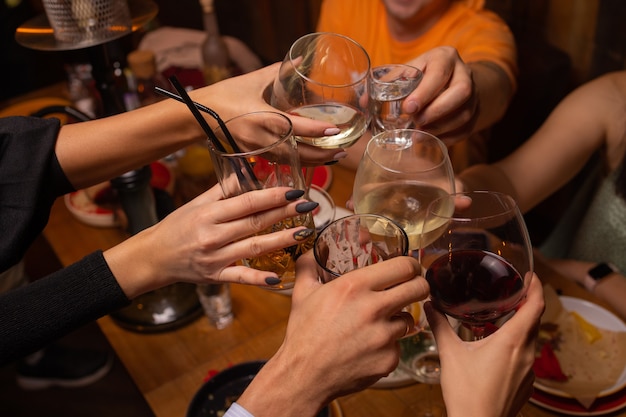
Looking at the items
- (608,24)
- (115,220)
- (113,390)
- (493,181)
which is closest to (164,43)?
(115,220)

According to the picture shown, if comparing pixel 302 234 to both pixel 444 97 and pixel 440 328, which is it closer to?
pixel 440 328

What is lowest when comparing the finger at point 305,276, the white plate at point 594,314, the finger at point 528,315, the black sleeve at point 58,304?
the white plate at point 594,314

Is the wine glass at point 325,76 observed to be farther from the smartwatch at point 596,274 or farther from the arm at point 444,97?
the smartwatch at point 596,274

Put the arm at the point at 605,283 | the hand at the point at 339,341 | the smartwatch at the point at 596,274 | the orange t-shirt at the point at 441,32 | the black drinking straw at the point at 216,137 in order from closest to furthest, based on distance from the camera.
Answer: the hand at the point at 339,341 < the black drinking straw at the point at 216,137 < the arm at the point at 605,283 < the smartwatch at the point at 596,274 < the orange t-shirt at the point at 441,32

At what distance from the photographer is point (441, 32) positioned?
6.63ft

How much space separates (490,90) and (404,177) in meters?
0.79

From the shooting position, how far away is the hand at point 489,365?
27.9 inches

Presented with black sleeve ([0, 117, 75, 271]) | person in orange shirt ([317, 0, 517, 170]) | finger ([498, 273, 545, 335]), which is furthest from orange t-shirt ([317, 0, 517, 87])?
black sleeve ([0, 117, 75, 271])

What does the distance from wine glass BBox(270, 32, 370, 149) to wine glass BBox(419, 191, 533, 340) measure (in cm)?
22

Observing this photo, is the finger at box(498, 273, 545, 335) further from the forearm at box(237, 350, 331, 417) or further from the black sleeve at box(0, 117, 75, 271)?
the black sleeve at box(0, 117, 75, 271)

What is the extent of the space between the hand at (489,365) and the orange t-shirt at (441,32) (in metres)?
1.13

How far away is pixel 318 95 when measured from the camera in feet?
2.97

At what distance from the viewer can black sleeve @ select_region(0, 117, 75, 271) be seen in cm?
112

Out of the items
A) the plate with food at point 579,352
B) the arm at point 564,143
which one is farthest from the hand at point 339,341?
the arm at point 564,143
